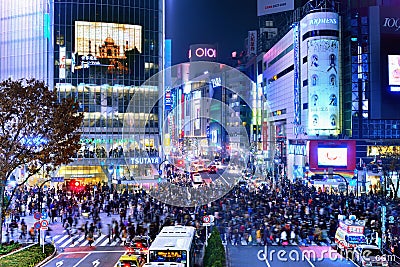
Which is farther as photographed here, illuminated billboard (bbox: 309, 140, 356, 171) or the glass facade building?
the glass facade building

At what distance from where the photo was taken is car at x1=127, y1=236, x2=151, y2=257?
18.9 m

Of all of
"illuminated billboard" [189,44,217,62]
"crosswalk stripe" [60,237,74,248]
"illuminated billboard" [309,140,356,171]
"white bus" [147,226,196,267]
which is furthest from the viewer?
"illuminated billboard" [189,44,217,62]

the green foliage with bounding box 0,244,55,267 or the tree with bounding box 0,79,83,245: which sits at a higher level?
the tree with bounding box 0,79,83,245

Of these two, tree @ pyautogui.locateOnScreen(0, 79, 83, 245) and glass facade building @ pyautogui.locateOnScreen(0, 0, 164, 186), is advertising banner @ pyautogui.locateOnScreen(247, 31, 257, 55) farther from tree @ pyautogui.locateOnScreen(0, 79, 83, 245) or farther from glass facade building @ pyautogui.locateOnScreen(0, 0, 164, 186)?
tree @ pyautogui.locateOnScreen(0, 79, 83, 245)

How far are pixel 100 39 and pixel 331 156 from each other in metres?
27.8

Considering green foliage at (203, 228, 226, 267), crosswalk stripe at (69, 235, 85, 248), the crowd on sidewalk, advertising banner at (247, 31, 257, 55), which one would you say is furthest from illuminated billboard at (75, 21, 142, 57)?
advertising banner at (247, 31, 257, 55)

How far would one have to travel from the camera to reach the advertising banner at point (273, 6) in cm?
7988

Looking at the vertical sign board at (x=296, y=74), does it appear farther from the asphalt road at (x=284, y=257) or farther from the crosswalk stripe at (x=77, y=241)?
the crosswalk stripe at (x=77, y=241)

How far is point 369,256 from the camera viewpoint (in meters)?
18.7

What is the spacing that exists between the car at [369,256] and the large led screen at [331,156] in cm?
2964

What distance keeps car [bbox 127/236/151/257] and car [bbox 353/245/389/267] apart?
807 cm

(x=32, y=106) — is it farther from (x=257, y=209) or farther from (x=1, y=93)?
(x=257, y=209)
